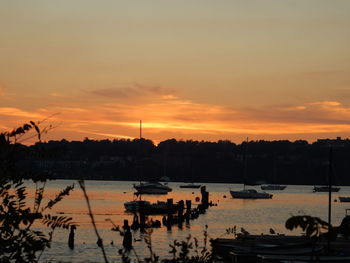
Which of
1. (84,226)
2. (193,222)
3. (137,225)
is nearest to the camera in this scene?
(137,225)

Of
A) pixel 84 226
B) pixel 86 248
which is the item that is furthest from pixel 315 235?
pixel 84 226

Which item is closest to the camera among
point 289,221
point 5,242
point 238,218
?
point 289,221

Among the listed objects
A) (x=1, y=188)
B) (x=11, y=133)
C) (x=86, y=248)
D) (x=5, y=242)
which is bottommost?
(x=86, y=248)

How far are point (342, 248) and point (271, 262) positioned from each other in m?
11.0

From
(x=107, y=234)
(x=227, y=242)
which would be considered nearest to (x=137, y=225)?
(x=107, y=234)

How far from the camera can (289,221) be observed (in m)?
7.48

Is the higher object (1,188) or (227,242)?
(1,188)

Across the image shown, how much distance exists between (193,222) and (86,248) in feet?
113

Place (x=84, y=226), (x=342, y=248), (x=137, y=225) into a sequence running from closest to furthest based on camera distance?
1. (x=342, y=248)
2. (x=137, y=225)
3. (x=84, y=226)

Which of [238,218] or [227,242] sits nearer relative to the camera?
[227,242]

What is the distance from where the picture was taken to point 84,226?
86.9 meters

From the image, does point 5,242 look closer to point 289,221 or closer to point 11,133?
point 11,133

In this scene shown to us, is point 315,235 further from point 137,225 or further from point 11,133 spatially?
point 137,225

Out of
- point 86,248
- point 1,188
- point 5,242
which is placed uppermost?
point 1,188
